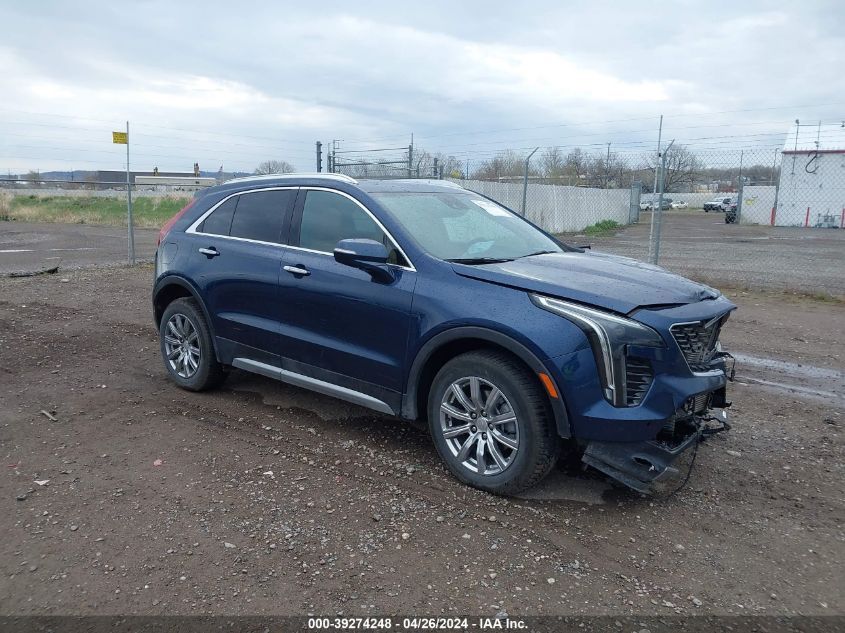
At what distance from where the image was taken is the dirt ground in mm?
3008

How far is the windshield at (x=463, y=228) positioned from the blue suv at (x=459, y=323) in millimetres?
16

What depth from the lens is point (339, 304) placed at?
176 inches

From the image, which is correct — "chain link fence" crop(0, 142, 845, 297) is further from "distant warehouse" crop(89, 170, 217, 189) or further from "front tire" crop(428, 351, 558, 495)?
"front tire" crop(428, 351, 558, 495)

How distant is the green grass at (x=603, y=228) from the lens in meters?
26.1

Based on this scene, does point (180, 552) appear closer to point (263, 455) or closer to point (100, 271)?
point (263, 455)

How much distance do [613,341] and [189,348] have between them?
364 cm

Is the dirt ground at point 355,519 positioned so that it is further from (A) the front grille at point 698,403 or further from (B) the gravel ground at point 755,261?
(B) the gravel ground at point 755,261

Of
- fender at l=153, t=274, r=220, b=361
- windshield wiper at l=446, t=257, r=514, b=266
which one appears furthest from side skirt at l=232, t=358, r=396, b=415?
windshield wiper at l=446, t=257, r=514, b=266

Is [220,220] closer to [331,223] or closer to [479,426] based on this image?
[331,223]

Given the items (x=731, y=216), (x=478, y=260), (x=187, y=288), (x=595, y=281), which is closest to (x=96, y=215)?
(x=187, y=288)

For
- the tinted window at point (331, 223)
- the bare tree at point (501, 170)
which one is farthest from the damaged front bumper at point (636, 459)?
the bare tree at point (501, 170)

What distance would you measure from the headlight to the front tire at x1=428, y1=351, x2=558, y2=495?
370 mm

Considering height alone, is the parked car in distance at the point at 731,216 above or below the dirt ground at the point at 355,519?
above

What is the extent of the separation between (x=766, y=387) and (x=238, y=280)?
4.53m
